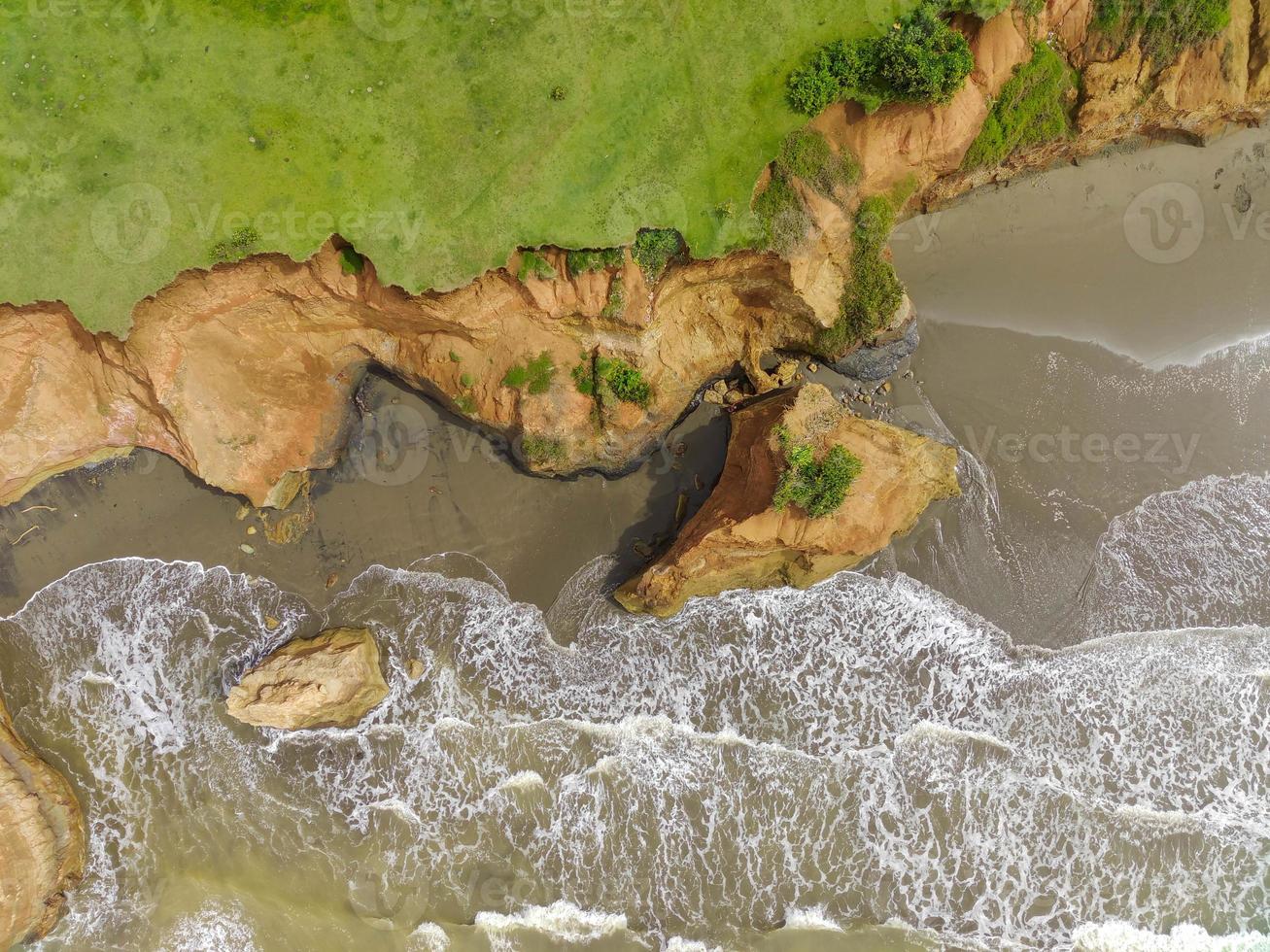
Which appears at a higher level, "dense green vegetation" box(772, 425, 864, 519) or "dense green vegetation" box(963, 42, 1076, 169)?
"dense green vegetation" box(963, 42, 1076, 169)

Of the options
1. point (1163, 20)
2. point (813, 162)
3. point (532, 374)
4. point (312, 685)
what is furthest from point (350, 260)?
point (1163, 20)

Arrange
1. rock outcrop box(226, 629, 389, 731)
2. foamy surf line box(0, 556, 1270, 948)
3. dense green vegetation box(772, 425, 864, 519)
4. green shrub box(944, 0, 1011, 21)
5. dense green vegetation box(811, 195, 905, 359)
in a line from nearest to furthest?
green shrub box(944, 0, 1011, 21), dense green vegetation box(772, 425, 864, 519), dense green vegetation box(811, 195, 905, 359), rock outcrop box(226, 629, 389, 731), foamy surf line box(0, 556, 1270, 948)

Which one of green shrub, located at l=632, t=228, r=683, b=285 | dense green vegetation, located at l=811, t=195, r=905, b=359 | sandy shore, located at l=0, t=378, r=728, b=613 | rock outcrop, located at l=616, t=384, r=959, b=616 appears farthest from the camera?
sandy shore, located at l=0, t=378, r=728, b=613

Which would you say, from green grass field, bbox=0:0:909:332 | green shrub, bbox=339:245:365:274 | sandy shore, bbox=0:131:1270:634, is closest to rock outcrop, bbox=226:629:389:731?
sandy shore, bbox=0:131:1270:634

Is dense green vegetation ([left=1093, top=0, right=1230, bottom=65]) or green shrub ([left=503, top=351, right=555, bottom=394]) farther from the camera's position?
green shrub ([left=503, top=351, right=555, bottom=394])

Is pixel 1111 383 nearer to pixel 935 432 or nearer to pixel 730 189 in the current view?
pixel 935 432

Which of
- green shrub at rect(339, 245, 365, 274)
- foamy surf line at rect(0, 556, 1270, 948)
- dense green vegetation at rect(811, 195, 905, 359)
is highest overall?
green shrub at rect(339, 245, 365, 274)

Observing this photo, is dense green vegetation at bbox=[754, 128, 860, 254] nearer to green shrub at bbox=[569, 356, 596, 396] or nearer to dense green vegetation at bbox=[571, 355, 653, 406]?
dense green vegetation at bbox=[571, 355, 653, 406]
